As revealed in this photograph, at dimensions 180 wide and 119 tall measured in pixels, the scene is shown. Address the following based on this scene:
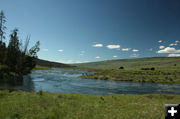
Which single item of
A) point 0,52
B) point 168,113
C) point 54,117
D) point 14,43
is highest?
point 14,43

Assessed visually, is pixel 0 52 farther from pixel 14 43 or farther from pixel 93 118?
pixel 93 118

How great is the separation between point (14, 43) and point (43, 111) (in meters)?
60.9

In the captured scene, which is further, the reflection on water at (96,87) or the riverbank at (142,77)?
the riverbank at (142,77)

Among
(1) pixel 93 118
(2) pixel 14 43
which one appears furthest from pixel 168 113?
(2) pixel 14 43

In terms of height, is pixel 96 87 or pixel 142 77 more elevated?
pixel 142 77

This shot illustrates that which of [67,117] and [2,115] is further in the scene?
[67,117]

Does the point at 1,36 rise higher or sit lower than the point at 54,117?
higher

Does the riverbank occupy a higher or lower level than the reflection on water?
higher

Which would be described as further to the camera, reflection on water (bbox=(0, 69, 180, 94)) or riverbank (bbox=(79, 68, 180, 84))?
riverbank (bbox=(79, 68, 180, 84))

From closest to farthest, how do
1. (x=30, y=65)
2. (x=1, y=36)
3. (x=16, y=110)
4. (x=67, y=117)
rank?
(x=67, y=117), (x=16, y=110), (x=1, y=36), (x=30, y=65)

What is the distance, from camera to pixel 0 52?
5419 centimetres

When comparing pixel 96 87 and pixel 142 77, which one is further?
pixel 142 77

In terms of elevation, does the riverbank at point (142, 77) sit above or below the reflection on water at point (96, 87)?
above

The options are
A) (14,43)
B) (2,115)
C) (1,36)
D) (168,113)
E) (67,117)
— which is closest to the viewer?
(168,113)
